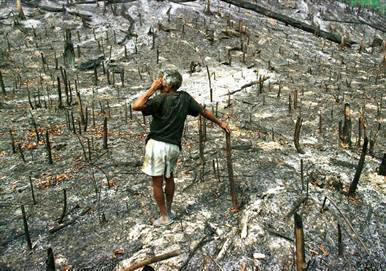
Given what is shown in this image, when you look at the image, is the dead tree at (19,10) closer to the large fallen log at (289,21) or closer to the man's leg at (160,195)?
the large fallen log at (289,21)

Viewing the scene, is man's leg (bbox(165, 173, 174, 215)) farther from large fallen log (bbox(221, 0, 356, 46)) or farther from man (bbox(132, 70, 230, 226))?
large fallen log (bbox(221, 0, 356, 46))

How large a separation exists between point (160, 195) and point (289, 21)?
1100cm

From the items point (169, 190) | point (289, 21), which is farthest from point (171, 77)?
point (289, 21)

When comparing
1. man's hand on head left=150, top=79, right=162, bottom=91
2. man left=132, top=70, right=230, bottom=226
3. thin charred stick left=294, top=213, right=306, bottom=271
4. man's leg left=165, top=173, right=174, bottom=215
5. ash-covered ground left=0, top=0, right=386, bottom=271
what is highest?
man's hand on head left=150, top=79, right=162, bottom=91

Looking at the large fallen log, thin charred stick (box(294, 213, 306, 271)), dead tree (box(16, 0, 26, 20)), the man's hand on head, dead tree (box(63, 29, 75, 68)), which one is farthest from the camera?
the large fallen log

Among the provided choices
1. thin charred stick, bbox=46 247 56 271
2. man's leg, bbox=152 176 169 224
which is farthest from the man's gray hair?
thin charred stick, bbox=46 247 56 271

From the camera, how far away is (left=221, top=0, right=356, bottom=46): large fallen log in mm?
12328

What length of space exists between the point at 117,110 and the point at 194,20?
5.90m

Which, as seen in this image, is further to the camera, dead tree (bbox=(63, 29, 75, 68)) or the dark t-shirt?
dead tree (bbox=(63, 29, 75, 68))

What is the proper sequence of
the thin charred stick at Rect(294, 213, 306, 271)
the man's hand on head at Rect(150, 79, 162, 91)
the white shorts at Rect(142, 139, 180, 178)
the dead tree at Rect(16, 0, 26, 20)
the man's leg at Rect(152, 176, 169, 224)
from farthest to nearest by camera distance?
the dead tree at Rect(16, 0, 26, 20), the man's leg at Rect(152, 176, 169, 224), the white shorts at Rect(142, 139, 180, 178), the man's hand on head at Rect(150, 79, 162, 91), the thin charred stick at Rect(294, 213, 306, 271)

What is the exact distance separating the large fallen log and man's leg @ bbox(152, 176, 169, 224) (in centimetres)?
1070

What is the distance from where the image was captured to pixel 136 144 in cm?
538

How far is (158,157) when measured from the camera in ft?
10.6

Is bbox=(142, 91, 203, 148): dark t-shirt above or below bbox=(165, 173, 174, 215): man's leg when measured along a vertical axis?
above
